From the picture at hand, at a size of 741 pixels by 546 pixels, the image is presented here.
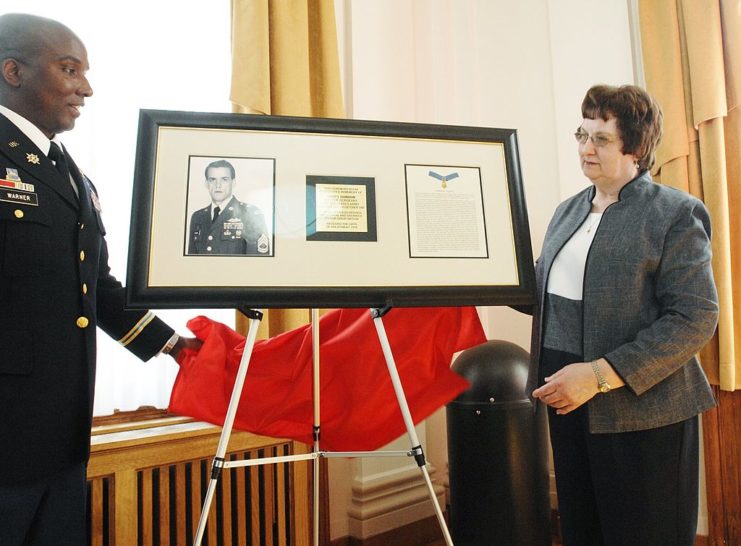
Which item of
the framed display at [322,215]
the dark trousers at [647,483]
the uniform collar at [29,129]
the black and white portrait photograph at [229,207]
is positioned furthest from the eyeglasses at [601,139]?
the uniform collar at [29,129]

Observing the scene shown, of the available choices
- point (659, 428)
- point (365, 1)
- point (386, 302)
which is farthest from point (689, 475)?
point (365, 1)

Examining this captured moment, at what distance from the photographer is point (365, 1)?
2.99 metres

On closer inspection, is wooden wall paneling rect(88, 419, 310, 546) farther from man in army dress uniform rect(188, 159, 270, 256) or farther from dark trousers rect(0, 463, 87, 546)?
man in army dress uniform rect(188, 159, 270, 256)

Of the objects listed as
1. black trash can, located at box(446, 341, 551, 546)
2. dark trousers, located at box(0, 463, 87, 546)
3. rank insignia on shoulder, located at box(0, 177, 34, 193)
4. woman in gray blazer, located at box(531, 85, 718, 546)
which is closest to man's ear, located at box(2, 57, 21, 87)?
rank insignia on shoulder, located at box(0, 177, 34, 193)

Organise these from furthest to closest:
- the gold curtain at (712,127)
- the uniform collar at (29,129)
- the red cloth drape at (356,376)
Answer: the gold curtain at (712,127) → the red cloth drape at (356,376) → the uniform collar at (29,129)

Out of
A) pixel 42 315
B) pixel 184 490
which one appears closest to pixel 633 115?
pixel 42 315

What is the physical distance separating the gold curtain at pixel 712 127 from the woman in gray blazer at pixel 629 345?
3.70 ft

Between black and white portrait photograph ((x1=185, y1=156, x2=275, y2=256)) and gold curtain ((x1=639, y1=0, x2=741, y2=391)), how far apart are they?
1885mm

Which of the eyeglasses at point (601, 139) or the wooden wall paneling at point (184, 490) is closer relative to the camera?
the eyeglasses at point (601, 139)

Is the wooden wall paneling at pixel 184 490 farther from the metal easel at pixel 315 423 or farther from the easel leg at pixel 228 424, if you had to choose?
the easel leg at pixel 228 424

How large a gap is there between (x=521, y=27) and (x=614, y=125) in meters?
1.99

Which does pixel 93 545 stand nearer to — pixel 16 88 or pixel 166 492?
pixel 166 492

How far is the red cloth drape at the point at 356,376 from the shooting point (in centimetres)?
183

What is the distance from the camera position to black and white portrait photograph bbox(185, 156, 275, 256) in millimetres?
1411
